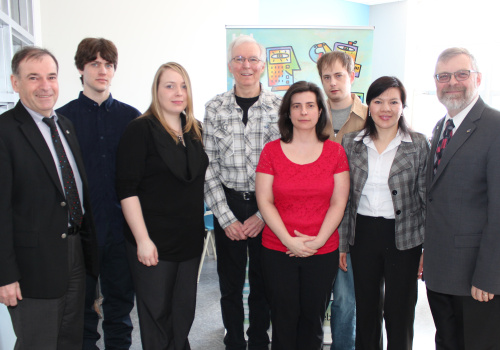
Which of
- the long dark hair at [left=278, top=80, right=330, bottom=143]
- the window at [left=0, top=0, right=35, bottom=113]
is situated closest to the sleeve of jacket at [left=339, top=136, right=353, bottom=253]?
the long dark hair at [left=278, top=80, right=330, bottom=143]

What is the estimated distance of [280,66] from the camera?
3.45 meters

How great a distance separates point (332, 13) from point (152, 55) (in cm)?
344

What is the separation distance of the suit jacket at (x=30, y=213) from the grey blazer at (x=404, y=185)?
138 centimetres

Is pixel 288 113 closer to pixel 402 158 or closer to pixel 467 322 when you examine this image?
pixel 402 158

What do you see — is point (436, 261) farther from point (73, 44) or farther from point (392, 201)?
point (73, 44)

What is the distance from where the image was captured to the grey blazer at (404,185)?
1.83 metres

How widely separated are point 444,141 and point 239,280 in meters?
1.32

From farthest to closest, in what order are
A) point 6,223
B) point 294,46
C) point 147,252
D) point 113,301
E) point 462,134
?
point 294,46 → point 113,301 → point 147,252 → point 462,134 → point 6,223

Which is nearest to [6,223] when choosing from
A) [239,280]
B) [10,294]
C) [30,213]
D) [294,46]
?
[30,213]

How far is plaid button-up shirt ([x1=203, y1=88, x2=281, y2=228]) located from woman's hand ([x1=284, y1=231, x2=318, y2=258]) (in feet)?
1.11

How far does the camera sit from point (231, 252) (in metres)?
2.19

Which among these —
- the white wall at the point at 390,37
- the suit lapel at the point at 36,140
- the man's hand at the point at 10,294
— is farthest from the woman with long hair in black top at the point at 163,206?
the white wall at the point at 390,37

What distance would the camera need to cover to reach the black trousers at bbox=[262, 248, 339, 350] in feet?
6.26

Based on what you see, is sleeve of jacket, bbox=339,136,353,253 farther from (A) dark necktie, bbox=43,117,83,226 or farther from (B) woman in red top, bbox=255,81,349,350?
(A) dark necktie, bbox=43,117,83,226
